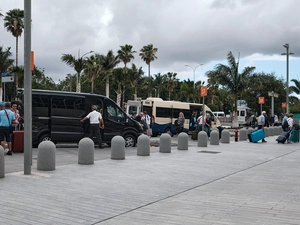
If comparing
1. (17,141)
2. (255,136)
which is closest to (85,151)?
(17,141)

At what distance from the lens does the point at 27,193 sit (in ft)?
25.0

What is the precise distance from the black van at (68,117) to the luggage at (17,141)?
4.97ft

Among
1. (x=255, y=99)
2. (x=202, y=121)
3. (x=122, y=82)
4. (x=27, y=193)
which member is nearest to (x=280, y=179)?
(x=27, y=193)

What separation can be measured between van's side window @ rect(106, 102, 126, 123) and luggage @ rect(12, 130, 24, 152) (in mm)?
4211

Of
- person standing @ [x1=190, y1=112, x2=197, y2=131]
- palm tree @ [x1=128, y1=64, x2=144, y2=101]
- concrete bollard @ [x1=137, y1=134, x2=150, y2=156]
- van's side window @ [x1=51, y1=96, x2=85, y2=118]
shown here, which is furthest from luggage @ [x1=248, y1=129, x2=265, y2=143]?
palm tree @ [x1=128, y1=64, x2=144, y2=101]

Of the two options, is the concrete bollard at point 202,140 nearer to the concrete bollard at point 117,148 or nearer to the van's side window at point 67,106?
the van's side window at point 67,106

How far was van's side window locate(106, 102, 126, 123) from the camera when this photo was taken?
56.5 ft

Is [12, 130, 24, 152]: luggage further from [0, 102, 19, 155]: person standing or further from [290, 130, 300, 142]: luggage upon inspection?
[290, 130, 300, 142]: luggage

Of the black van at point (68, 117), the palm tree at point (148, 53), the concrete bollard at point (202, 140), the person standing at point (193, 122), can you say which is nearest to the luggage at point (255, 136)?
the concrete bollard at point (202, 140)

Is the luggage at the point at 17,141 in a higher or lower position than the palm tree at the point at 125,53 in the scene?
lower

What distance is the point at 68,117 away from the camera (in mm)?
16281

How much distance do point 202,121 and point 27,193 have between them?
1542cm

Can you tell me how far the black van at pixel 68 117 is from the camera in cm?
1578

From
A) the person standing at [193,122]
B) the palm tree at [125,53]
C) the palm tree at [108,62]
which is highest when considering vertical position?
the palm tree at [125,53]
